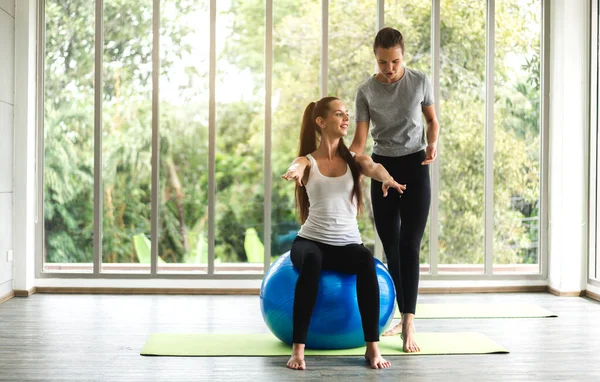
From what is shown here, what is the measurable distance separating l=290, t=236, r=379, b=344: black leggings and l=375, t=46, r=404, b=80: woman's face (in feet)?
2.67

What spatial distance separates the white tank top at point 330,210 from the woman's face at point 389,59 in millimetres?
500

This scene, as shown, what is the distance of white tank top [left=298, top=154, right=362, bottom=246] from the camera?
3.26 m

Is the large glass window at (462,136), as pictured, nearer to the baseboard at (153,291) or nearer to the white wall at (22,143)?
the baseboard at (153,291)

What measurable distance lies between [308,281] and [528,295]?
2707 millimetres

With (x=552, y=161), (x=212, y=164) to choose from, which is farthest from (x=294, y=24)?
(x=552, y=161)

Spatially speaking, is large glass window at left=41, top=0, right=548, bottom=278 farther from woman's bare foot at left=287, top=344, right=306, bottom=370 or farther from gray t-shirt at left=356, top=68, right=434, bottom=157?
woman's bare foot at left=287, top=344, right=306, bottom=370

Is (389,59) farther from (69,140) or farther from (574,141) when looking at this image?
(69,140)

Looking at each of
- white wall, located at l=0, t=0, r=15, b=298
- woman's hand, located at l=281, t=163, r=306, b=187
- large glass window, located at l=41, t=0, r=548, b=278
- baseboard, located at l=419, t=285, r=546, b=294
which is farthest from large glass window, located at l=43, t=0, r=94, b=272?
woman's hand, located at l=281, t=163, r=306, b=187

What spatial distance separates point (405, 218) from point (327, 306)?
0.57 m

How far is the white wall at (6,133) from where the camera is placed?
4863 mm

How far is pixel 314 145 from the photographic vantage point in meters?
3.42

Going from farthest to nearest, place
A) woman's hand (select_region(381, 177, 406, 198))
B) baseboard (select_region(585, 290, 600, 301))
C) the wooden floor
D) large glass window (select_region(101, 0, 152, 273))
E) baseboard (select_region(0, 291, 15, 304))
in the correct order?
large glass window (select_region(101, 0, 152, 273)) < baseboard (select_region(585, 290, 600, 301)) < baseboard (select_region(0, 291, 15, 304)) < woman's hand (select_region(381, 177, 406, 198)) < the wooden floor

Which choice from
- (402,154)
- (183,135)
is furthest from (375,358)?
(183,135)

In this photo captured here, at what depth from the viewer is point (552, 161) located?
5430mm
